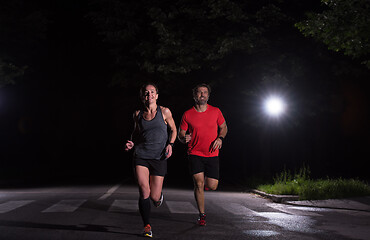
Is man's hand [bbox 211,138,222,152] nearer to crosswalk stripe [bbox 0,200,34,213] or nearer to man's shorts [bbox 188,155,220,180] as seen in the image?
man's shorts [bbox 188,155,220,180]

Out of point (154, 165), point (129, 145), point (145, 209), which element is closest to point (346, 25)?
point (154, 165)

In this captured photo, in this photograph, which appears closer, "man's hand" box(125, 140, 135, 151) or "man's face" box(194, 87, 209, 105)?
"man's hand" box(125, 140, 135, 151)

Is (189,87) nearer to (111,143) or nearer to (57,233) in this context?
(57,233)

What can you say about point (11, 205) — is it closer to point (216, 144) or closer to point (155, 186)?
point (155, 186)

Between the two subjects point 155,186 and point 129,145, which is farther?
point 155,186

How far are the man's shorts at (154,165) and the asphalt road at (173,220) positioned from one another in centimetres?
94

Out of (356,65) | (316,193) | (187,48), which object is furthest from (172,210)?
(356,65)

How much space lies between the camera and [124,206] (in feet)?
38.7

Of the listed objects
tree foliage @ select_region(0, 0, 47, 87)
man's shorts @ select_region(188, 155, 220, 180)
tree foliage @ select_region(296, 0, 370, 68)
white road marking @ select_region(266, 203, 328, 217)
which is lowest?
white road marking @ select_region(266, 203, 328, 217)

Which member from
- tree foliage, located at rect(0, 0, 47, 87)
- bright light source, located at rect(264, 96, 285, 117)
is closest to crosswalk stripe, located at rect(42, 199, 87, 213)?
bright light source, located at rect(264, 96, 285, 117)

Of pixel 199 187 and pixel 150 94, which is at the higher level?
pixel 150 94

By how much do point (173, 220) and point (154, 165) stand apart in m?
2.21

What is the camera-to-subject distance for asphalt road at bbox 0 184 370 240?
26.1 ft

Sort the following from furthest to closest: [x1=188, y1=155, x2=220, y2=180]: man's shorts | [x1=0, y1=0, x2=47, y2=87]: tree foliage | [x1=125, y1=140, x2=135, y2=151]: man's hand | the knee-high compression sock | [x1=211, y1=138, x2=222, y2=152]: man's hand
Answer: [x1=0, y1=0, x2=47, y2=87]: tree foliage < [x1=188, y1=155, x2=220, y2=180]: man's shorts < [x1=211, y1=138, x2=222, y2=152]: man's hand < the knee-high compression sock < [x1=125, y1=140, x2=135, y2=151]: man's hand
